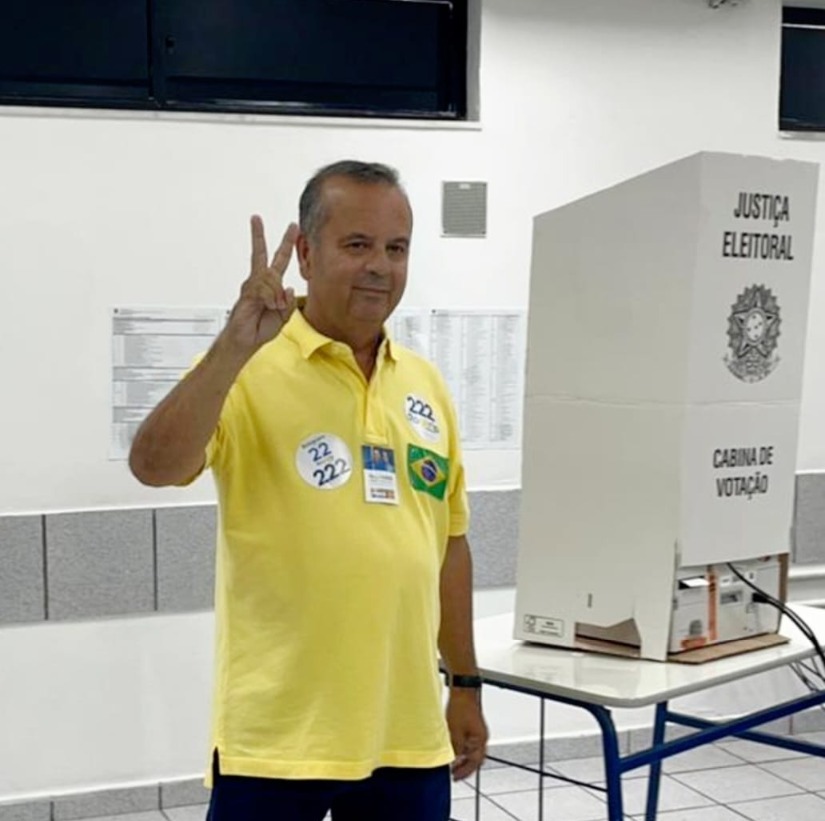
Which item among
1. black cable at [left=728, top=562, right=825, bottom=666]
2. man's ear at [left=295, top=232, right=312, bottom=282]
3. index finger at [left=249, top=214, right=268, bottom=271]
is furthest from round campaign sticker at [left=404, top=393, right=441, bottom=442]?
black cable at [left=728, top=562, right=825, bottom=666]

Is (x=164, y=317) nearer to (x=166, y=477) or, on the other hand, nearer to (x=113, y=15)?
(x=113, y=15)

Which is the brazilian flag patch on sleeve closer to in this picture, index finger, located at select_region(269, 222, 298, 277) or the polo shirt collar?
the polo shirt collar

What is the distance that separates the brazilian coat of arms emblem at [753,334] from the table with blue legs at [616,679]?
50 centimetres

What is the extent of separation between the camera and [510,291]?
3.84m

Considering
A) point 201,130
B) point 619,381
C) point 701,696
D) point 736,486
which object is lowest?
point 701,696

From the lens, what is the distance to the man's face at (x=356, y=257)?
6.13ft

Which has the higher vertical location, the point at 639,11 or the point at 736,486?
the point at 639,11

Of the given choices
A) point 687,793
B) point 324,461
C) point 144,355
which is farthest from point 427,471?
point 687,793

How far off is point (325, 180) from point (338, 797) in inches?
33.7

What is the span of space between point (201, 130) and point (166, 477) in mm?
Answer: 1970

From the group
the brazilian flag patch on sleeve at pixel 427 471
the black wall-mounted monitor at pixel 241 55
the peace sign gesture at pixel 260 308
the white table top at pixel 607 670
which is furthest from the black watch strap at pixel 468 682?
the black wall-mounted monitor at pixel 241 55

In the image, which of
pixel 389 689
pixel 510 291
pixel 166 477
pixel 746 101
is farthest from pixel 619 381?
pixel 746 101

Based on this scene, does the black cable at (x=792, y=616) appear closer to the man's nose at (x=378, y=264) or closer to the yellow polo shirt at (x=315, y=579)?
the yellow polo shirt at (x=315, y=579)

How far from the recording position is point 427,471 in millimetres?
1949
